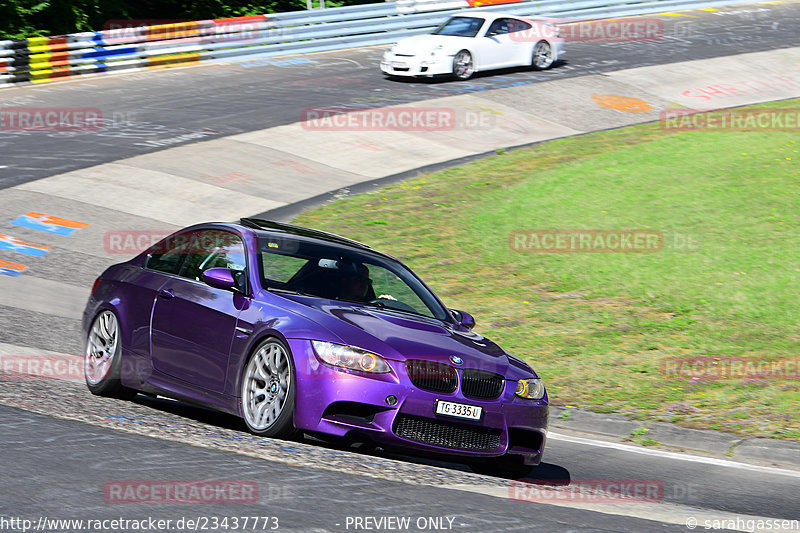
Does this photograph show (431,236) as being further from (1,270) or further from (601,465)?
(601,465)

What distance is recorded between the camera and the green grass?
1008 centimetres

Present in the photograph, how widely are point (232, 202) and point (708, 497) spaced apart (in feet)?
36.3

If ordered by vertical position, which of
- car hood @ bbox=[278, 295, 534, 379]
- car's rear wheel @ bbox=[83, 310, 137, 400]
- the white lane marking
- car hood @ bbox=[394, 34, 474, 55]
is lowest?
the white lane marking

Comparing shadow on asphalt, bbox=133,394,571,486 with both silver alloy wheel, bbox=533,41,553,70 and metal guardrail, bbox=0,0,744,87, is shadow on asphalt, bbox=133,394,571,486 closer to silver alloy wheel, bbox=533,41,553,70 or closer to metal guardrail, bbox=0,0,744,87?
metal guardrail, bbox=0,0,744,87

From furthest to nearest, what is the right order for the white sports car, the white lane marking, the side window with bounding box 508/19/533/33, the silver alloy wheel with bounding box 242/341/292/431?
the side window with bounding box 508/19/533/33
the white sports car
the white lane marking
the silver alloy wheel with bounding box 242/341/292/431

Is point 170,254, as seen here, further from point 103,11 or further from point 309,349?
point 103,11

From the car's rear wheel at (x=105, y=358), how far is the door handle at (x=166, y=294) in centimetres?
60

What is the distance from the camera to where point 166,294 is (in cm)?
809

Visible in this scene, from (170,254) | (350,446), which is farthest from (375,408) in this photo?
(170,254)

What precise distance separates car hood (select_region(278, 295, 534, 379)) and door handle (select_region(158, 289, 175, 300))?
1130mm

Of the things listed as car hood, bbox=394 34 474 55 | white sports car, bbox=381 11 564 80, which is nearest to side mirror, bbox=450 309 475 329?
white sports car, bbox=381 11 564 80

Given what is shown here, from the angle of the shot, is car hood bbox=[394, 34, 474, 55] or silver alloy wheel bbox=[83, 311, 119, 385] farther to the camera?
car hood bbox=[394, 34, 474, 55]

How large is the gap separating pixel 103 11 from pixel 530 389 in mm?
29527

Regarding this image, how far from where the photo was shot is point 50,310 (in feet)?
39.3
